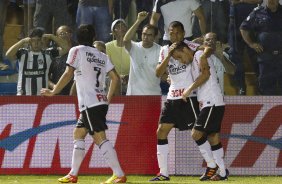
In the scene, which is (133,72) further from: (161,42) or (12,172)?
(12,172)

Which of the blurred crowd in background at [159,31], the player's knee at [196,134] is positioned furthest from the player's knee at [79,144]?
the blurred crowd in background at [159,31]

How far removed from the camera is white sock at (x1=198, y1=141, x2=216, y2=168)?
14602mm

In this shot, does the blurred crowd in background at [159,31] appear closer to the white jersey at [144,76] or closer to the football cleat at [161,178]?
the white jersey at [144,76]

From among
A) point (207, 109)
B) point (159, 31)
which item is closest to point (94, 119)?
point (207, 109)

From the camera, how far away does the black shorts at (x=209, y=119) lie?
14.6 m

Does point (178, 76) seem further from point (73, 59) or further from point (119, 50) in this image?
point (119, 50)

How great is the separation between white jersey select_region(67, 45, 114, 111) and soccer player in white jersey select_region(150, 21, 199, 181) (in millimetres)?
1088

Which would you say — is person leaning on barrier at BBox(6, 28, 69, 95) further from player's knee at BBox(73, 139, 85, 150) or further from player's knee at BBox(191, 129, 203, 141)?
player's knee at BBox(191, 129, 203, 141)

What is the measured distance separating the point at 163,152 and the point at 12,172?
8.70 ft

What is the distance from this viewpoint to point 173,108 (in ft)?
48.0

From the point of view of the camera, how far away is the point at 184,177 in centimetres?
1576

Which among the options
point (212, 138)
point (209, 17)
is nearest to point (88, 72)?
point (212, 138)

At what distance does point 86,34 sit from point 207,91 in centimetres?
200

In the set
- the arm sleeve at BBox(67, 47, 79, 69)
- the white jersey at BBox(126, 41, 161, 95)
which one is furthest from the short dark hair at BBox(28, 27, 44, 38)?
the arm sleeve at BBox(67, 47, 79, 69)
